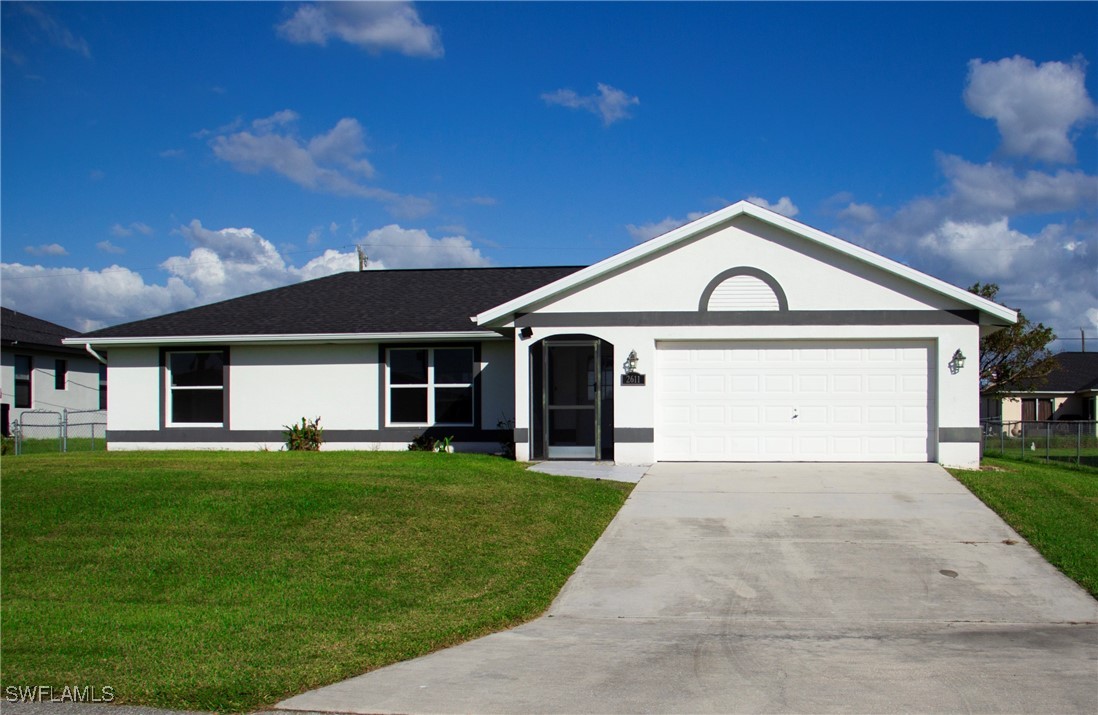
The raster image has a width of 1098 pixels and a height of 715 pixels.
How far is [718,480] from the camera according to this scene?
15.7 m

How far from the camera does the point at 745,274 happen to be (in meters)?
17.5

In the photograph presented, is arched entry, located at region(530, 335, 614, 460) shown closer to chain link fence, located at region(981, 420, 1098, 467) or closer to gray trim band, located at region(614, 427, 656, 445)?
gray trim band, located at region(614, 427, 656, 445)

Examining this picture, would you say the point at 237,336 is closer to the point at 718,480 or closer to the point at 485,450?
the point at 485,450

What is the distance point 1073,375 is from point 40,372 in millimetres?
47039

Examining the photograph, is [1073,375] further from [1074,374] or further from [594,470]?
Result: [594,470]

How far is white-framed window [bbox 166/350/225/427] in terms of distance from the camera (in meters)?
Answer: 21.4

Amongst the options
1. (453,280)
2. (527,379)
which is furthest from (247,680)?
(453,280)

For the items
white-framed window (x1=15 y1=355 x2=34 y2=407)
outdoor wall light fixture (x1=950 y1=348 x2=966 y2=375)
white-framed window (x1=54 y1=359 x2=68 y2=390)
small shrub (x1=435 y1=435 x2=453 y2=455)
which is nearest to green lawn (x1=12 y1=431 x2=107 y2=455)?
white-framed window (x1=15 y1=355 x2=34 y2=407)

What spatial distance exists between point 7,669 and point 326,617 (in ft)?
8.25

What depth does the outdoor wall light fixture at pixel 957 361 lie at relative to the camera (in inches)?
663

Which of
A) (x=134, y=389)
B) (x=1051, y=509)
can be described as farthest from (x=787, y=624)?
(x=134, y=389)

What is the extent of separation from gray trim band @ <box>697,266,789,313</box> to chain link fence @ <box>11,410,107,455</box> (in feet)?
62.6

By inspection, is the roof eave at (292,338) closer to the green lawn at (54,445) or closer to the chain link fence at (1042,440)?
the green lawn at (54,445)

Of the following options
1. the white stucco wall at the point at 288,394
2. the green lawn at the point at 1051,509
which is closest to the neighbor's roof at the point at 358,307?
the white stucco wall at the point at 288,394
